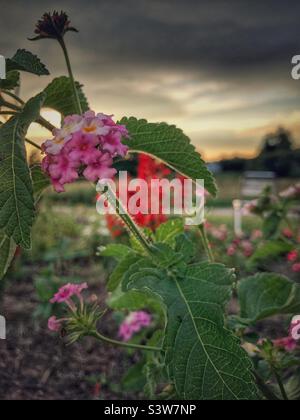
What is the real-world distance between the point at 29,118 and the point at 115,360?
6.92 ft

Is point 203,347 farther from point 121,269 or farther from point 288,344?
point 288,344

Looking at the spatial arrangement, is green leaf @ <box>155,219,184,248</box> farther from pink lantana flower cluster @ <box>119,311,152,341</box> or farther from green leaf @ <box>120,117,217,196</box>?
pink lantana flower cluster @ <box>119,311,152,341</box>

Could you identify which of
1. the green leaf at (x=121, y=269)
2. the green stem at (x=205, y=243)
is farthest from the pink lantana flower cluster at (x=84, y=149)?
the green stem at (x=205, y=243)

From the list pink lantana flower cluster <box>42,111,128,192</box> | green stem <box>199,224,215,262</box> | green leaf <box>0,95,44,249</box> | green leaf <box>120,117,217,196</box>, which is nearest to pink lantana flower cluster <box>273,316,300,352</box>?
green stem <box>199,224,215,262</box>

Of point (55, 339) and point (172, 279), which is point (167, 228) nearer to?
point (172, 279)

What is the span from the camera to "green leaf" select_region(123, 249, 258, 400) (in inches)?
50.5

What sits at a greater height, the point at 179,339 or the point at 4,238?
the point at 4,238

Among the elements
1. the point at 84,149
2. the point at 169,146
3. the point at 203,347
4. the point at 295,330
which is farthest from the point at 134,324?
the point at 84,149

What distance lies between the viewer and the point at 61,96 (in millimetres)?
1328

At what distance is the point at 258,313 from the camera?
5.29 ft

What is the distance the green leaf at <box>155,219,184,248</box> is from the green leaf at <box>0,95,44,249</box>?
53 cm
